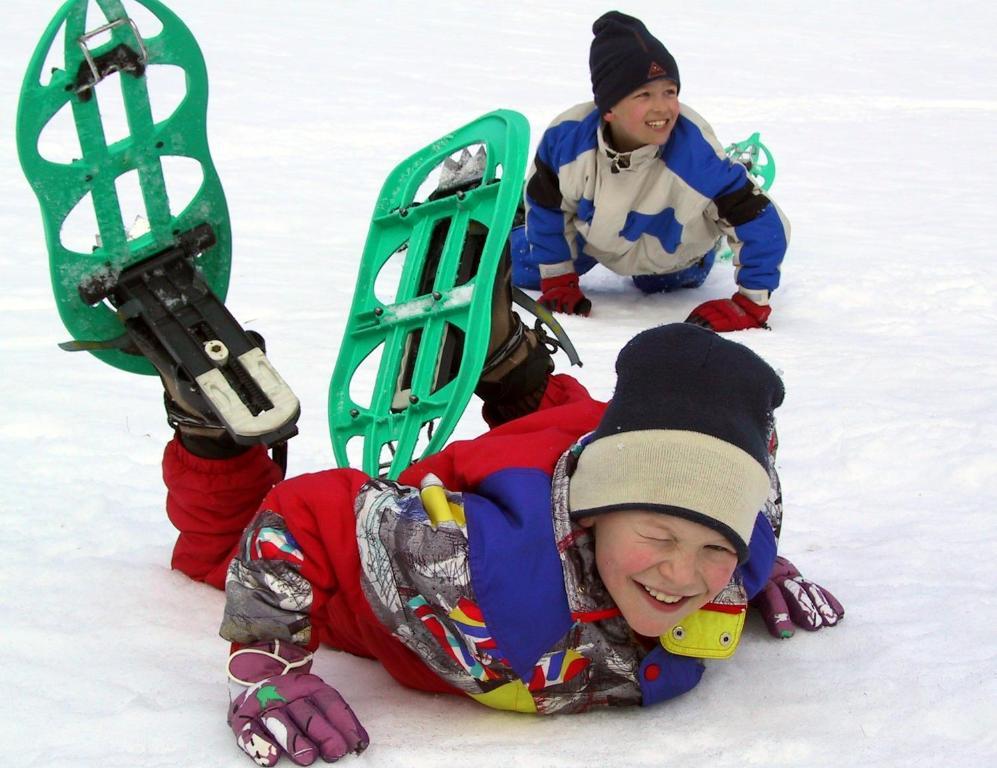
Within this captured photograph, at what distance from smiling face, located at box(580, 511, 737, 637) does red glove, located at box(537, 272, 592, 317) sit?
2699 millimetres

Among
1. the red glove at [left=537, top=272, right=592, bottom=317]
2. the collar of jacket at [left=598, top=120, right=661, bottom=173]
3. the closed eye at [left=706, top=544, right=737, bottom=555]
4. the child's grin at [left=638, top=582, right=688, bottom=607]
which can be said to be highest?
the closed eye at [left=706, top=544, right=737, bottom=555]

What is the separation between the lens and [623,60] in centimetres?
406

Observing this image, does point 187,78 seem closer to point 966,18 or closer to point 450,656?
point 450,656

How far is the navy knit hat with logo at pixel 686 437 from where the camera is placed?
1714 mm

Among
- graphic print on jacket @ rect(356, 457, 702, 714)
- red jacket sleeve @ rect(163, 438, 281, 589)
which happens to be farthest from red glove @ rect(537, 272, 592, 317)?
graphic print on jacket @ rect(356, 457, 702, 714)

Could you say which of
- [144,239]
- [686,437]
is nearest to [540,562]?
[686,437]

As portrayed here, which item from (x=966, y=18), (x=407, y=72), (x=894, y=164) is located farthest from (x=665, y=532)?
(x=966, y=18)

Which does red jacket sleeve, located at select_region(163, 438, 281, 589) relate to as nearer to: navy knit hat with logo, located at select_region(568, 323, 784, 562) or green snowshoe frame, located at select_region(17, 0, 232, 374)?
green snowshoe frame, located at select_region(17, 0, 232, 374)

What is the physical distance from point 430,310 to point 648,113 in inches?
67.5

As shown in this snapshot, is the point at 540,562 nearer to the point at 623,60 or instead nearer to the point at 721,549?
the point at 721,549

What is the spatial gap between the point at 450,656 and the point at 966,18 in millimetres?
14954

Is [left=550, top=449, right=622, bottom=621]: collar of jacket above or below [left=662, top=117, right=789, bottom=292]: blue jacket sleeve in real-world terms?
above

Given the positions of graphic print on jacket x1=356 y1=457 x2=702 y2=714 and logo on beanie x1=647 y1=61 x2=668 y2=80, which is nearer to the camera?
graphic print on jacket x1=356 y1=457 x2=702 y2=714

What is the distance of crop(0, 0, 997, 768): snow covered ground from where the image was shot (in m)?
1.86
